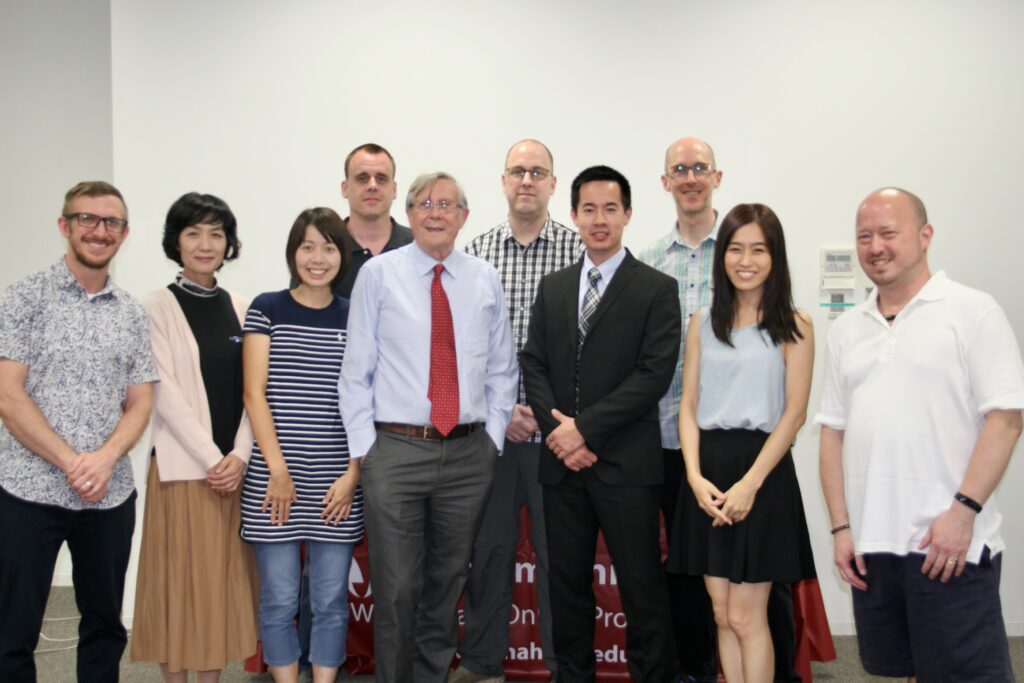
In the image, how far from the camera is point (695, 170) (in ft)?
9.79

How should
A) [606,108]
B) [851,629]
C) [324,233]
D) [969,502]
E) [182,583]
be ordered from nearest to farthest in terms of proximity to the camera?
[969,502] < [182,583] < [324,233] < [851,629] < [606,108]

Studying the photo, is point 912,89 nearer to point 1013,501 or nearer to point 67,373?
point 1013,501

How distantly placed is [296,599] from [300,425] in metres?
0.58

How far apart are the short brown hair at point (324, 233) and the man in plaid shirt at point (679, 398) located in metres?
1.23

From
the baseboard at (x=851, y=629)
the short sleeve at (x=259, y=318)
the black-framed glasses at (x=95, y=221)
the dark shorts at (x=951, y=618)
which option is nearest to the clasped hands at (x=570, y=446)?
the dark shorts at (x=951, y=618)

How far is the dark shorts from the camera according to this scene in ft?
6.34

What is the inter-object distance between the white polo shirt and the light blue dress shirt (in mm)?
1204

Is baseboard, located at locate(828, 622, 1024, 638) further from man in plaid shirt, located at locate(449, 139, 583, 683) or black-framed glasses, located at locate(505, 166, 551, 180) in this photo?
black-framed glasses, located at locate(505, 166, 551, 180)

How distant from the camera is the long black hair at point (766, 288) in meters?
2.37

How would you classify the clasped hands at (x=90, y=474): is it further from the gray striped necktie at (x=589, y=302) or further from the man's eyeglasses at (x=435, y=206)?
the gray striped necktie at (x=589, y=302)

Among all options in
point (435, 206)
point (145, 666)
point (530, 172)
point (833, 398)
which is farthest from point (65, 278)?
point (833, 398)

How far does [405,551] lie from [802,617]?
164cm

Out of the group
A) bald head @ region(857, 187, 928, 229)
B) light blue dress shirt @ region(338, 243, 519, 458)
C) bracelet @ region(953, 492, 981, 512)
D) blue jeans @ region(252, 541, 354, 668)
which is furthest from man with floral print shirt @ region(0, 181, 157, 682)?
bracelet @ region(953, 492, 981, 512)

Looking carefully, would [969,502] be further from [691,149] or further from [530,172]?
[530,172]
